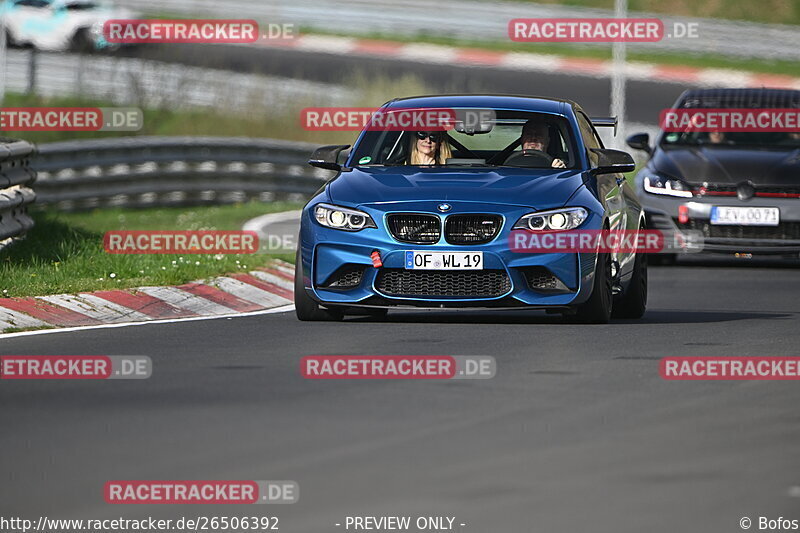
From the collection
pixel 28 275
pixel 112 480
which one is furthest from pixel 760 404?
pixel 28 275

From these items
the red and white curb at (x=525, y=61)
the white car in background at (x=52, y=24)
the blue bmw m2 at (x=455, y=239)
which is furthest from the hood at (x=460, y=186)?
the red and white curb at (x=525, y=61)

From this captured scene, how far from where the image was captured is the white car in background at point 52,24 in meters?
37.1

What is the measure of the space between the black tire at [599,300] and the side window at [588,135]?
987mm

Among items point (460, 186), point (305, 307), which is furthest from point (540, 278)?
point (305, 307)

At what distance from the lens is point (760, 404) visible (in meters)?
8.15

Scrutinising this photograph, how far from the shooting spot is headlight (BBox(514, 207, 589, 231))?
11031 mm

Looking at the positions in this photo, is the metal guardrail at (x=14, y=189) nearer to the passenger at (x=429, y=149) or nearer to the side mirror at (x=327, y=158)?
the side mirror at (x=327, y=158)

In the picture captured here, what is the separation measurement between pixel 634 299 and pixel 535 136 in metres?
1.31

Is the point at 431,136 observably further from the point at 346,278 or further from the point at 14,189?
the point at 14,189

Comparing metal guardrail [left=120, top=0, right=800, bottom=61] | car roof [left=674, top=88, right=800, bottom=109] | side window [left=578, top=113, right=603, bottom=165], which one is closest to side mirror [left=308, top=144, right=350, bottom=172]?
side window [left=578, top=113, right=603, bottom=165]

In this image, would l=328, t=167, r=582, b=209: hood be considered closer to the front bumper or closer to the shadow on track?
the front bumper

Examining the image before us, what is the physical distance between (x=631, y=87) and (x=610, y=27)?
1.52 metres

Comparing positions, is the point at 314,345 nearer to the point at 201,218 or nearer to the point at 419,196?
the point at 419,196

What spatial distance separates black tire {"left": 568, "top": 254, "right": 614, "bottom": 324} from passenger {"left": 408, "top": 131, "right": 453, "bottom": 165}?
1.43 m
